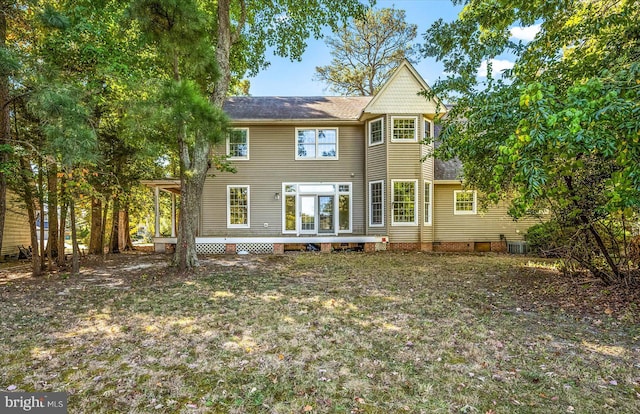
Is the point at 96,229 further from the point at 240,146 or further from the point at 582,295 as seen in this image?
the point at 582,295

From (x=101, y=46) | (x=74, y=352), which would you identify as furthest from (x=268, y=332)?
(x=101, y=46)

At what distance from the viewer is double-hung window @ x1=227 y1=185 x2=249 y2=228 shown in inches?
528

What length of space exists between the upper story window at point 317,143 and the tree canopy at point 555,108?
6485 mm

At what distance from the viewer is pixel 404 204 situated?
1257cm

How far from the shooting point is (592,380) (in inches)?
116

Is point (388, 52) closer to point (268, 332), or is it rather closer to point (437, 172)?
point (437, 172)

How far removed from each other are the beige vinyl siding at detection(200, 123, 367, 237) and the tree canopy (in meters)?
6.13

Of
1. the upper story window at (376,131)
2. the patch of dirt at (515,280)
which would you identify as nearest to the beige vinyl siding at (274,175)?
the upper story window at (376,131)

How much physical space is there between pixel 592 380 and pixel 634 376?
→ 43 centimetres

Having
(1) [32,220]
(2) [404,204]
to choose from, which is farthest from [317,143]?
(1) [32,220]

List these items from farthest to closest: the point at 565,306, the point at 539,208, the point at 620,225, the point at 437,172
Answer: the point at 437,172
the point at 539,208
the point at 620,225
the point at 565,306

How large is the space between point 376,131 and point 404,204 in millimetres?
3128

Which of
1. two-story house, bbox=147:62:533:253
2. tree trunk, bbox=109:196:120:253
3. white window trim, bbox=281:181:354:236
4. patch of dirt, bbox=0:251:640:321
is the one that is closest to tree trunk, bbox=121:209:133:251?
tree trunk, bbox=109:196:120:253

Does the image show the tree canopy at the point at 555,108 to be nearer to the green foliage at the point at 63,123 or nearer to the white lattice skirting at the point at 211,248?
the green foliage at the point at 63,123
